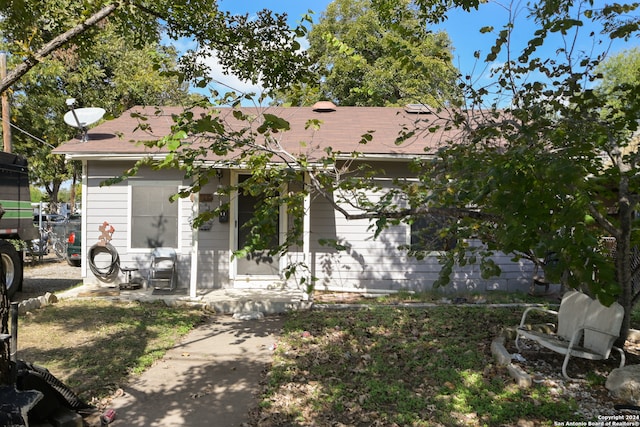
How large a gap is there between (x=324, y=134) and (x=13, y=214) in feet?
21.4

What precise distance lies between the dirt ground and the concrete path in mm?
4865

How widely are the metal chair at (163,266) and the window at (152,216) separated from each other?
0.41 meters

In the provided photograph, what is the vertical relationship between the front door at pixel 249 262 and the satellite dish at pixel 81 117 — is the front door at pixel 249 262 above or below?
below

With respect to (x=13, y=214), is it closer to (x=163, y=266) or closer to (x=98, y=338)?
(x=163, y=266)

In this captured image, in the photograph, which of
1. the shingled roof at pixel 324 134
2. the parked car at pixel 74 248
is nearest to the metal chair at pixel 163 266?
the shingled roof at pixel 324 134

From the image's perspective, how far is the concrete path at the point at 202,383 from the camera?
12.8 ft

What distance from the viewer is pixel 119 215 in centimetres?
937

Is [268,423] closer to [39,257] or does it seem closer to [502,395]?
[502,395]

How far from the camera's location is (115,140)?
31.2 feet

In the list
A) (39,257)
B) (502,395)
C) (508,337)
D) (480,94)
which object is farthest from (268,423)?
(39,257)

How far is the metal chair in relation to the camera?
8.80 m

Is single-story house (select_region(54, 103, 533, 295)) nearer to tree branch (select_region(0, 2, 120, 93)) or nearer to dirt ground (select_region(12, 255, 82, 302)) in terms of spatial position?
dirt ground (select_region(12, 255, 82, 302))

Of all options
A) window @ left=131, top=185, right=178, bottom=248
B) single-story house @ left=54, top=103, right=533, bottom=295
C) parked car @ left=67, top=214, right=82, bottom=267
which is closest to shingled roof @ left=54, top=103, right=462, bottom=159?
single-story house @ left=54, top=103, right=533, bottom=295

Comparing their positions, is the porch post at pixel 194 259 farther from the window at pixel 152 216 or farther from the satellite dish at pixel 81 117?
the satellite dish at pixel 81 117
